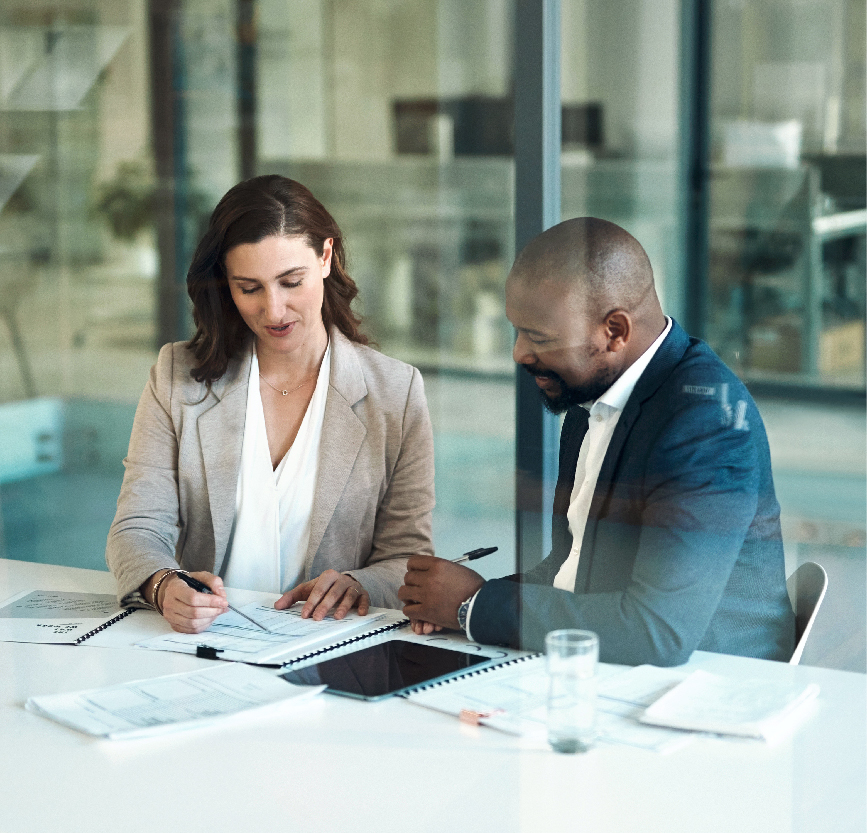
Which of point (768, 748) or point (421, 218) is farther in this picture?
point (421, 218)

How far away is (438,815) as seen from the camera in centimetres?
115

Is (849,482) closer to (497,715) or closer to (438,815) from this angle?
(497,715)

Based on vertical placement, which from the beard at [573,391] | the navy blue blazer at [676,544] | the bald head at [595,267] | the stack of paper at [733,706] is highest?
the bald head at [595,267]

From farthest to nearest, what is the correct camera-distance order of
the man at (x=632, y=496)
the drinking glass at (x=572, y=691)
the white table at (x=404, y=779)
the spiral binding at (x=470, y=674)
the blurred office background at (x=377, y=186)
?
the blurred office background at (x=377, y=186) < the man at (x=632, y=496) < the spiral binding at (x=470, y=674) < the drinking glass at (x=572, y=691) < the white table at (x=404, y=779)

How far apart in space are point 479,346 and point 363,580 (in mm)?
1881

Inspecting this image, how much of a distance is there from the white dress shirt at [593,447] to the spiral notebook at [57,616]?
29.3 inches

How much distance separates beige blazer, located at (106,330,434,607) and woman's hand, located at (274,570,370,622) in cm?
23

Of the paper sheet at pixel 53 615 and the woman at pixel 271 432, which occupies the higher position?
the woman at pixel 271 432

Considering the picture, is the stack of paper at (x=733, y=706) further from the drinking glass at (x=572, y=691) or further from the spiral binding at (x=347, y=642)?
the spiral binding at (x=347, y=642)

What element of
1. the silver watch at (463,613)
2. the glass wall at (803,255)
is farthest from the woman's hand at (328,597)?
the glass wall at (803,255)

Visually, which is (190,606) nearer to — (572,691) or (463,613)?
(463,613)

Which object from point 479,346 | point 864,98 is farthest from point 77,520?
point 864,98

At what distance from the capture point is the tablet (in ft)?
4.80

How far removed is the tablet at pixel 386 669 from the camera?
1.46 metres
